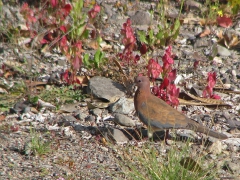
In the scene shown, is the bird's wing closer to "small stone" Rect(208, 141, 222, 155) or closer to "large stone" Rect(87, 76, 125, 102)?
"small stone" Rect(208, 141, 222, 155)

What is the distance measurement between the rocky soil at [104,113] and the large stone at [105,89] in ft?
0.04

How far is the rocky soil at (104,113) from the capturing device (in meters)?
4.76

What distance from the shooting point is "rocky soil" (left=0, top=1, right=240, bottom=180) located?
4.76 m

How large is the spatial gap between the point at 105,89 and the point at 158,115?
1048mm

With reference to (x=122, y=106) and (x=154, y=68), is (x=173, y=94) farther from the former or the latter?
(x=122, y=106)

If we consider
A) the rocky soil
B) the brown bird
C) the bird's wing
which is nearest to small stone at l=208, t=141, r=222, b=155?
the rocky soil

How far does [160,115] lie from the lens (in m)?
5.24

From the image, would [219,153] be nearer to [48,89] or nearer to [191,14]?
[48,89]

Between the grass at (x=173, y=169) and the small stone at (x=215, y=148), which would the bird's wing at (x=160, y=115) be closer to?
the small stone at (x=215, y=148)

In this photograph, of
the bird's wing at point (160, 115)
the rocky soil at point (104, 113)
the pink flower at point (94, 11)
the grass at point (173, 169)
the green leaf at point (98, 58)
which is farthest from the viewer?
the pink flower at point (94, 11)

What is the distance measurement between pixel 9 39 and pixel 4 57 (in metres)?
0.31

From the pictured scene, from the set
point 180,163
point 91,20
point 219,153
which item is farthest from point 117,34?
point 180,163

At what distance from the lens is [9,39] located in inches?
281

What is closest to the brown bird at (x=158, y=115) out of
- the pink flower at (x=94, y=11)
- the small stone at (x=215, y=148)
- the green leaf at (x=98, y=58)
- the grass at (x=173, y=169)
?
the small stone at (x=215, y=148)
